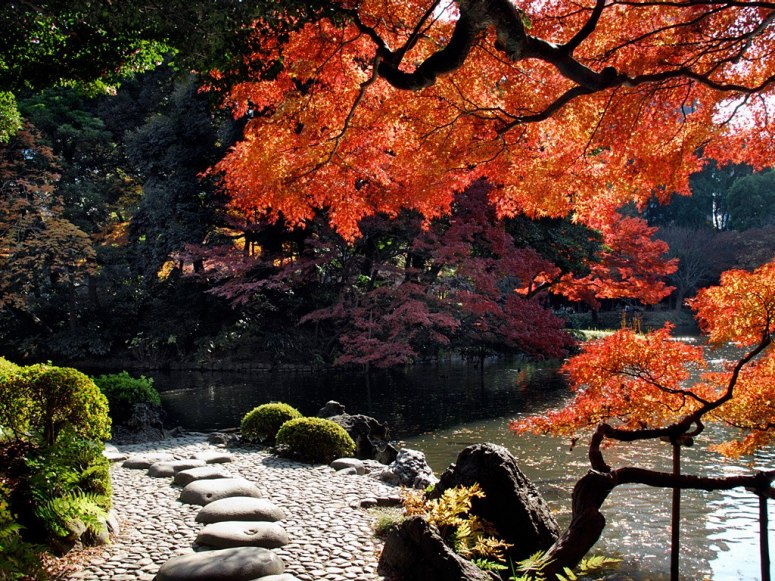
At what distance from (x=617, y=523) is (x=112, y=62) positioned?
8545 millimetres

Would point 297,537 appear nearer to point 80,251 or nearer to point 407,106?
point 407,106

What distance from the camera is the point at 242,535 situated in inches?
203

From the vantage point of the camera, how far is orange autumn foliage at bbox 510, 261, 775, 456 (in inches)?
207

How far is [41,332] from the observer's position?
77.6 feet

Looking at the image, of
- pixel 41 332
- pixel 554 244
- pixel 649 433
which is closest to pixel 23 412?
pixel 649 433

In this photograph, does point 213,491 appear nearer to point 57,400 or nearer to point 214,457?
point 57,400

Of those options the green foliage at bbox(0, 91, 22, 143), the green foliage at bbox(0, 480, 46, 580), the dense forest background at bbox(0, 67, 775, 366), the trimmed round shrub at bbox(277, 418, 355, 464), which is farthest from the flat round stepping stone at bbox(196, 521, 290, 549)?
the dense forest background at bbox(0, 67, 775, 366)

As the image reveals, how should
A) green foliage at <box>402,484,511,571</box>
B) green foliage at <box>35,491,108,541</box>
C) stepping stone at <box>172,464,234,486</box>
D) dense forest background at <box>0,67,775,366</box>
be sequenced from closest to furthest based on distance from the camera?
green foliage at <box>35,491,108,541</box>
green foliage at <box>402,484,511,571</box>
stepping stone at <box>172,464,234,486</box>
dense forest background at <box>0,67,775,366</box>

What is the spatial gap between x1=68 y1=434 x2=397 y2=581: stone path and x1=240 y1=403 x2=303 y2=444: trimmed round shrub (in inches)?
48.8

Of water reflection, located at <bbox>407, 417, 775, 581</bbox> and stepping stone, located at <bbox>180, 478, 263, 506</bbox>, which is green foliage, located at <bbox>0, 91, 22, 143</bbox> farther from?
water reflection, located at <bbox>407, 417, 775, 581</bbox>

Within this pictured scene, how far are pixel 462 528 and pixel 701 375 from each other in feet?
8.60

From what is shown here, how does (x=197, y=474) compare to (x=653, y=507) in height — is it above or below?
above

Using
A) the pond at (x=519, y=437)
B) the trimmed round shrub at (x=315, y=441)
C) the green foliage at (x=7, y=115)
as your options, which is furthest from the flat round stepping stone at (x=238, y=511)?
the green foliage at (x=7, y=115)

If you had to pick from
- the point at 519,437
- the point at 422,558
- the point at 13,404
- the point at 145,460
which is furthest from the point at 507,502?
the point at 519,437
